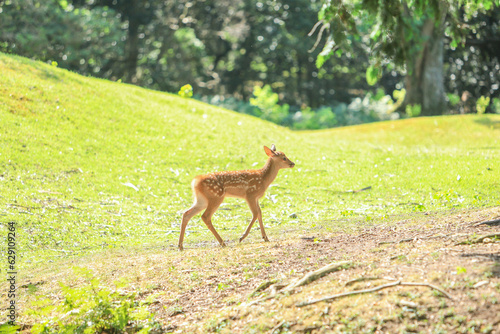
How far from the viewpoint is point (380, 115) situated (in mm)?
26172

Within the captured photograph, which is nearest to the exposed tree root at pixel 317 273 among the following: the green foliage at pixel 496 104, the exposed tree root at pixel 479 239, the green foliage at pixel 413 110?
the exposed tree root at pixel 479 239

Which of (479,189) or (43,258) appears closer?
(43,258)

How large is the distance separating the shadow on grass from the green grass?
0.19ft

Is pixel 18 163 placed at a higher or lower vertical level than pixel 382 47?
lower

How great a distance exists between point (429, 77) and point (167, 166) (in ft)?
45.8

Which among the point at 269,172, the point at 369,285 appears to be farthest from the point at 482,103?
the point at 369,285

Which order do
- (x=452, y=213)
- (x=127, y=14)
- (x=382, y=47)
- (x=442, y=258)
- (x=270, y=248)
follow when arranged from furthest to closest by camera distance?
(x=127, y=14)
(x=382, y=47)
(x=452, y=213)
(x=270, y=248)
(x=442, y=258)

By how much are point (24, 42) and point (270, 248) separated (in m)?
20.6

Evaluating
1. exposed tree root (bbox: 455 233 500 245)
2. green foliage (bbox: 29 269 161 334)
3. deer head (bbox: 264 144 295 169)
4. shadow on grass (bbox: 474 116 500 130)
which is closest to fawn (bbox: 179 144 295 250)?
deer head (bbox: 264 144 295 169)

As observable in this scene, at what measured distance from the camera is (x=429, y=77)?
2369 cm

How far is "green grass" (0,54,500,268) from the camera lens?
999cm

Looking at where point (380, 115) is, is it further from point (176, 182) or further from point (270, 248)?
point (270, 248)

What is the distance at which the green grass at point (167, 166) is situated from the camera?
32.8 feet

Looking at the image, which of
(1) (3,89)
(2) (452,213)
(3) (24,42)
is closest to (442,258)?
(2) (452,213)
